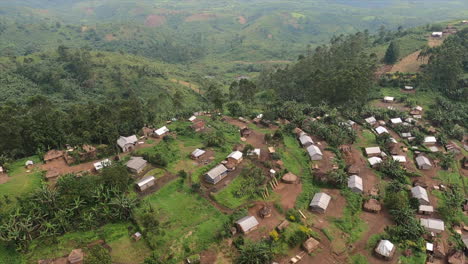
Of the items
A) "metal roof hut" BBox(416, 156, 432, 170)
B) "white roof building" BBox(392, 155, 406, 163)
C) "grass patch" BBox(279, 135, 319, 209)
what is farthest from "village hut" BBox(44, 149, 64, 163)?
"metal roof hut" BBox(416, 156, 432, 170)

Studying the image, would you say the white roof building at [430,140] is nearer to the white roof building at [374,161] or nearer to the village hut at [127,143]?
the white roof building at [374,161]

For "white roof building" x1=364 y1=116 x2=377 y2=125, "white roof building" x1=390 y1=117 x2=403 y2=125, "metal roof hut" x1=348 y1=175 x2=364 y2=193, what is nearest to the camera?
"metal roof hut" x1=348 y1=175 x2=364 y2=193

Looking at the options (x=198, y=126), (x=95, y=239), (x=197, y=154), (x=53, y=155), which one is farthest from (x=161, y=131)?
(x=95, y=239)

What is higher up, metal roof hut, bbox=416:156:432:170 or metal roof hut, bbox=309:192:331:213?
metal roof hut, bbox=309:192:331:213

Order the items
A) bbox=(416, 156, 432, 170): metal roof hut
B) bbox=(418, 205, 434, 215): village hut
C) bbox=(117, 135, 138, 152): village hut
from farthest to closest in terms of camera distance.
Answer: bbox=(117, 135, 138, 152): village hut
bbox=(416, 156, 432, 170): metal roof hut
bbox=(418, 205, 434, 215): village hut

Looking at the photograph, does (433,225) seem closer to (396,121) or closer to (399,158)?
(399,158)

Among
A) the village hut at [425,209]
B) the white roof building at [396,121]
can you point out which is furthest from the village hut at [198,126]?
the white roof building at [396,121]

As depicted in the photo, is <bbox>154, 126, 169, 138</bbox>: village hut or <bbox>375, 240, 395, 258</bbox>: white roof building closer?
<bbox>375, 240, 395, 258</bbox>: white roof building

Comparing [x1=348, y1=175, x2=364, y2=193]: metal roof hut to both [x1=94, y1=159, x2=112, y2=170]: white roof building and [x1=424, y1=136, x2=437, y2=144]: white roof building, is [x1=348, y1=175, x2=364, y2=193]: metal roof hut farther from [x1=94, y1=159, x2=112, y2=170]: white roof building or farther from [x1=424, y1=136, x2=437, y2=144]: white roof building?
[x1=94, y1=159, x2=112, y2=170]: white roof building
